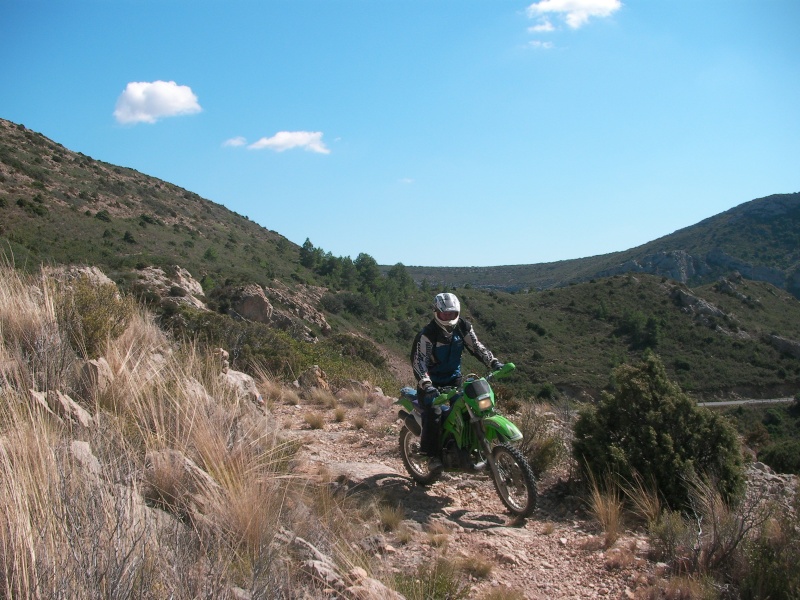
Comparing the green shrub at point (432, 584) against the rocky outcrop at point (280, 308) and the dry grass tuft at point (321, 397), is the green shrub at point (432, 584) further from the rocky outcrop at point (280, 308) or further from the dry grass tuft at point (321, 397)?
the rocky outcrop at point (280, 308)

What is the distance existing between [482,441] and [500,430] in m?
0.23

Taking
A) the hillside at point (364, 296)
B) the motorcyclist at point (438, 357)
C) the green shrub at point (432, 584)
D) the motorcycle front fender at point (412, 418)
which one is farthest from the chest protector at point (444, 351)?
the hillside at point (364, 296)

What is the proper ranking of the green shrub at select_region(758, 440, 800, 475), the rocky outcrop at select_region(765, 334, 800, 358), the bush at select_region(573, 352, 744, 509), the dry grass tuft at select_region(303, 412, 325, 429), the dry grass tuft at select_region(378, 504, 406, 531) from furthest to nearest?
the rocky outcrop at select_region(765, 334, 800, 358) < the green shrub at select_region(758, 440, 800, 475) < the dry grass tuft at select_region(303, 412, 325, 429) < the bush at select_region(573, 352, 744, 509) < the dry grass tuft at select_region(378, 504, 406, 531)

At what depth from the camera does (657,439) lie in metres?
5.01

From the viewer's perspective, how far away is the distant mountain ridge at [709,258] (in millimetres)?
81438

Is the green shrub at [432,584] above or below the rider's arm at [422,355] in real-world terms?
below

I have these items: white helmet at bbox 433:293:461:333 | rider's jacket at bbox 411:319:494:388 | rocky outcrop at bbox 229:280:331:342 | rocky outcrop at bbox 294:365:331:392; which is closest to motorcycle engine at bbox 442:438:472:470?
rider's jacket at bbox 411:319:494:388

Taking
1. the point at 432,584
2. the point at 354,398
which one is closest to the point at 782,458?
the point at 354,398

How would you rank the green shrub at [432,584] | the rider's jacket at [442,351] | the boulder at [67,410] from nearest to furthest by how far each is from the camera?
the green shrub at [432,584] < the boulder at [67,410] < the rider's jacket at [442,351]

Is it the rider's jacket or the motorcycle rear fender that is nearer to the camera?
the motorcycle rear fender

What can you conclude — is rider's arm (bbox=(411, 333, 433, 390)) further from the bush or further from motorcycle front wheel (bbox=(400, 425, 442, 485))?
the bush

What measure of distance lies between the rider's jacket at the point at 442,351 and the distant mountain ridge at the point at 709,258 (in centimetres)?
7738

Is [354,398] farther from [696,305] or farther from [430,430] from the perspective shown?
[696,305]

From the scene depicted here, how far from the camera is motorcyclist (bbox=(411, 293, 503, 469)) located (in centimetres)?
516
